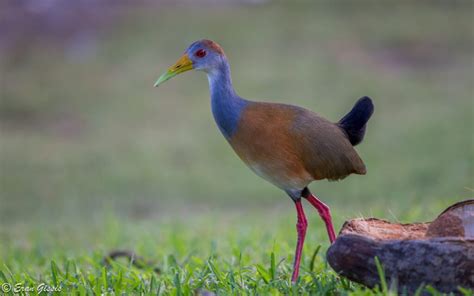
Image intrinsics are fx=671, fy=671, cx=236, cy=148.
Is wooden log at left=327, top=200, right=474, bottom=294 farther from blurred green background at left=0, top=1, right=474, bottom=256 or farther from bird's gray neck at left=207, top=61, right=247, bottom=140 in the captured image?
Result: blurred green background at left=0, top=1, right=474, bottom=256

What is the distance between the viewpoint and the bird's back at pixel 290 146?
12.4ft

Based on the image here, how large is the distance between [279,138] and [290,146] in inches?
3.1

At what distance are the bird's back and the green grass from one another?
1.96 ft

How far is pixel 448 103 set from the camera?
48.4 feet

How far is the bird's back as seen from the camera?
377 centimetres

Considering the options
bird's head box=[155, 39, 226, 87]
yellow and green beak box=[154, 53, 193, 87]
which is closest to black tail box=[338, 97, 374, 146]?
bird's head box=[155, 39, 226, 87]

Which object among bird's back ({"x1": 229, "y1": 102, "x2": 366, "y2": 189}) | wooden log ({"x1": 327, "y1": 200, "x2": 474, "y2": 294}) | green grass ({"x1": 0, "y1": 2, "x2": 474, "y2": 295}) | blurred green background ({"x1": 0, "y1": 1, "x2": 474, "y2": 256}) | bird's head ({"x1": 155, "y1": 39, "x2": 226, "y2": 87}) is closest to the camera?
wooden log ({"x1": 327, "y1": 200, "x2": 474, "y2": 294})

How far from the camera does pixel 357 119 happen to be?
13.5 ft

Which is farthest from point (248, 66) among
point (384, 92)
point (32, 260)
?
point (32, 260)

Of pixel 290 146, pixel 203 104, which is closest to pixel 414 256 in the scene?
pixel 290 146

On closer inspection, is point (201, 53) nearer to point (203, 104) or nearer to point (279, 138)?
Result: point (279, 138)

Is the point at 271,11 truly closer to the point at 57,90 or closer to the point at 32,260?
the point at 57,90

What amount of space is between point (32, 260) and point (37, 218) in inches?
156

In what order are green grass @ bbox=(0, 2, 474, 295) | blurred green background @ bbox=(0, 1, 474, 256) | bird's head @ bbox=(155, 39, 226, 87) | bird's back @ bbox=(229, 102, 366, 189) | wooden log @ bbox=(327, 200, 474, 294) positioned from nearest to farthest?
wooden log @ bbox=(327, 200, 474, 294), bird's back @ bbox=(229, 102, 366, 189), bird's head @ bbox=(155, 39, 226, 87), green grass @ bbox=(0, 2, 474, 295), blurred green background @ bbox=(0, 1, 474, 256)
